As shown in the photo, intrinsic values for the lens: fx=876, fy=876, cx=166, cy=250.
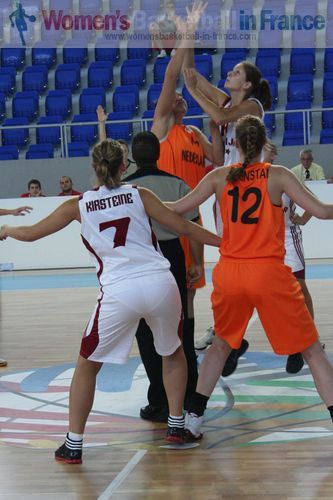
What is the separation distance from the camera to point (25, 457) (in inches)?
169

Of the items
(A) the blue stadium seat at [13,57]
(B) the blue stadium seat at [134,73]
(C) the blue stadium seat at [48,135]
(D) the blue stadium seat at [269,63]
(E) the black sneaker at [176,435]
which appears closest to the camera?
(E) the black sneaker at [176,435]

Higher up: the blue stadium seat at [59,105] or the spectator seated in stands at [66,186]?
the blue stadium seat at [59,105]

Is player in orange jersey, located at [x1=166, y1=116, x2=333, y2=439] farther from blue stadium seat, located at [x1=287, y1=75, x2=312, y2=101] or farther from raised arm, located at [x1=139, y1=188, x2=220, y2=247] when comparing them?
blue stadium seat, located at [x1=287, y1=75, x2=312, y2=101]

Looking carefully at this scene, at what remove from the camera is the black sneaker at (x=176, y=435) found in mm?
4375

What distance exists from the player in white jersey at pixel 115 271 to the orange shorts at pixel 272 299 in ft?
0.91

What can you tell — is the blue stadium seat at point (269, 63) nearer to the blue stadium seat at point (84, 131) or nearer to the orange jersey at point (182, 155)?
the blue stadium seat at point (84, 131)

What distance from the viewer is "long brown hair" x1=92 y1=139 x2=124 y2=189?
4.15m

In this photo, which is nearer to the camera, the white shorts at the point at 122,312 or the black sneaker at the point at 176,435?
the white shorts at the point at 122,312

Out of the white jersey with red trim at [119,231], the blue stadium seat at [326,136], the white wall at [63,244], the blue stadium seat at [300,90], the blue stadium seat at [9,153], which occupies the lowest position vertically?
the white wall at [63,244]

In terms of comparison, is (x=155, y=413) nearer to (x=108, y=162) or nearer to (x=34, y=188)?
(x=108, y=162)

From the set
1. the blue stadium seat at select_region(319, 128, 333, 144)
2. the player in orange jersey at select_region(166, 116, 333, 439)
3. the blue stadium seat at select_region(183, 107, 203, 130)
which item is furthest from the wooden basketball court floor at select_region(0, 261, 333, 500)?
the blue stadium seat at select_region(183, 107, 203, 130)

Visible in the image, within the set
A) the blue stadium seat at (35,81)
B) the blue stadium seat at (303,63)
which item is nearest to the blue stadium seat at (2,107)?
the blue stadium seat at (35,81)

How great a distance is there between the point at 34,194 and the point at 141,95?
4.90 meters

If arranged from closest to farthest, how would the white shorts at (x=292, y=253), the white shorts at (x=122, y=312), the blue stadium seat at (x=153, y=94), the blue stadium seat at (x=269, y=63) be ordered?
1. the white shorts at (x=122, y=312)
2. the white shorts at (x=292, y=253)
3. the blue stadium seat at (x=153, y=94)
4. the blue stadium seat at (x=269, y=63)
